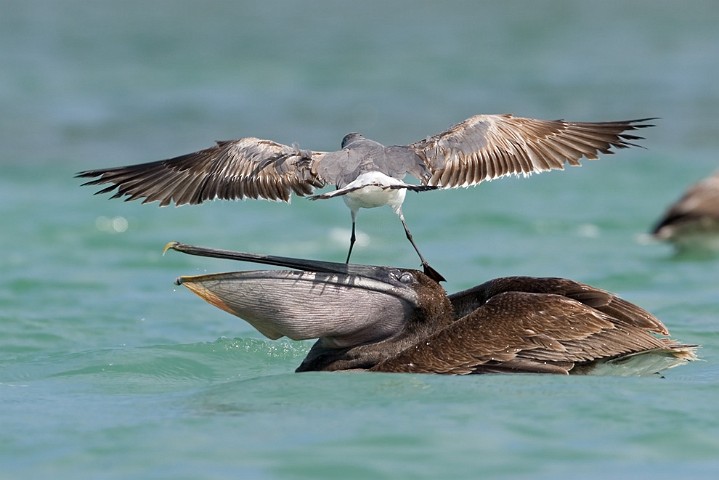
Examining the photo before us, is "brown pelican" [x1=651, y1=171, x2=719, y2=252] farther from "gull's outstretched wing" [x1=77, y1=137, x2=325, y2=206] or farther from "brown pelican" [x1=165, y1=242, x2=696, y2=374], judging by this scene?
"gull's outstretched wing" [x1=77, y1=137, x2=325, y2=206]

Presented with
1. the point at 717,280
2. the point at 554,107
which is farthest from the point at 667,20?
the point at 717,280

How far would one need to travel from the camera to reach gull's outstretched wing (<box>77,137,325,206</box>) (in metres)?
7.00

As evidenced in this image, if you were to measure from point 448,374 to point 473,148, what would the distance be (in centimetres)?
141

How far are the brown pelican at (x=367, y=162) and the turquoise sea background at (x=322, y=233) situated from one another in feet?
3.33

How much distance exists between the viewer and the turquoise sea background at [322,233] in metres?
5.41

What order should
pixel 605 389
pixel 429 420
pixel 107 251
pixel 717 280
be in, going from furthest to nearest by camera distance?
pixel 107 251
pixel 717 280
pixel 605 389
pixel 429 420

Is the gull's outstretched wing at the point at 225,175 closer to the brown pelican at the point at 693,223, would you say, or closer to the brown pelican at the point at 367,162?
the brown pelican at the point at 367,162

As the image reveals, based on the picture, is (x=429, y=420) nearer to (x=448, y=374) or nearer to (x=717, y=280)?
(x=448, y=374)

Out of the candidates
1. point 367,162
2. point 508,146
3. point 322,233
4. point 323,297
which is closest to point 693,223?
point 322,233

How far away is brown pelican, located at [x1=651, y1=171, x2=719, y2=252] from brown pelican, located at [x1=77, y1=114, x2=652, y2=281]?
16.2 feet

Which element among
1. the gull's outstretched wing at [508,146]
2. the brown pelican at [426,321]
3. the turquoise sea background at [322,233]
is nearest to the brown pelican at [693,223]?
the turquoise sea background at [322,233]

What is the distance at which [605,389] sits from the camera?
20.1ft

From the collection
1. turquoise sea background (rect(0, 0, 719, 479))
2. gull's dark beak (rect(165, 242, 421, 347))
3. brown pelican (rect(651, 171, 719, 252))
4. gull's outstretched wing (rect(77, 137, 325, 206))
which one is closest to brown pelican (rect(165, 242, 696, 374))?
gull's dark beak (rect(165, 242, 421, 347))

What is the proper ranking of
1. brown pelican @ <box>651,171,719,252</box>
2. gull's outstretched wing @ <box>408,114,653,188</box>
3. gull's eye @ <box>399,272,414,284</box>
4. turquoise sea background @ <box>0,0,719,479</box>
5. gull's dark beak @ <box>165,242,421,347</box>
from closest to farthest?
turquoise sea background @ <box>0,0,719,479</box> < gull's dark beak @ <box>165,242,421,347</box> < gull's eye @ <box>399,272,414,284</box> < gull's outstretched wing @ <box>408,114,653,188</box> < brown pelican @ <box>651,171,719,252</box>
